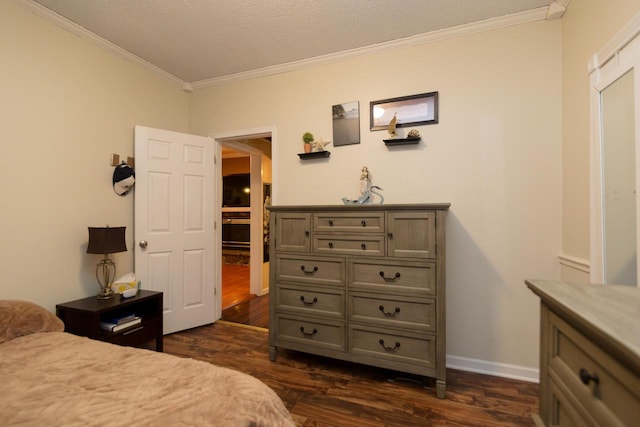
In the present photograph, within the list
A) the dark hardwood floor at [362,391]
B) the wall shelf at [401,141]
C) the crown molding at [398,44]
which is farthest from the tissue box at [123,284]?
the wall shelf at [401,141]

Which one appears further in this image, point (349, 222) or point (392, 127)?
point (392, 127)

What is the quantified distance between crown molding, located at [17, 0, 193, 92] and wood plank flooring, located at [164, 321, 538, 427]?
2959mm

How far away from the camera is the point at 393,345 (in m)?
2.03

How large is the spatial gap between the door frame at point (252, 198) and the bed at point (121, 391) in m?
2.01

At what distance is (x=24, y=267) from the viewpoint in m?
2.08

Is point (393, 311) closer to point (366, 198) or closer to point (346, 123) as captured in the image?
point (366, 198)

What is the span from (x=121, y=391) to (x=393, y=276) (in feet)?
5.39

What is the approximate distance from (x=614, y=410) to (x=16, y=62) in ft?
11.7

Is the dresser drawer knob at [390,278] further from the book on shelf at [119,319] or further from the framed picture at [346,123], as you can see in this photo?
the book on shelf at [119,319]

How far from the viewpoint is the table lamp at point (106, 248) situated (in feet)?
7.47

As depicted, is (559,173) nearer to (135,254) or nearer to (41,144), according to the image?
(135,254)

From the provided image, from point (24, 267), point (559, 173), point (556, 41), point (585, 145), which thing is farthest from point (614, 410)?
point (24, 267)

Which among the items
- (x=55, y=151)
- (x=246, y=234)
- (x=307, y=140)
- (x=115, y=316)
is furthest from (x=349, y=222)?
(x=246, y=234)

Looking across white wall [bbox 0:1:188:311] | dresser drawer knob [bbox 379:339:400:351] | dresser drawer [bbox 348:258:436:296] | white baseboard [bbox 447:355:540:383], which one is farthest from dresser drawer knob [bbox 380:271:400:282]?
white wall [bbox 0:1:188:311]
